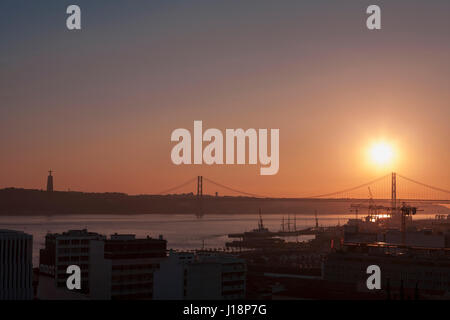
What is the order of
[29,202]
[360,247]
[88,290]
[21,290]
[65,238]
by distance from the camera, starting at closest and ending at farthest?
[21,290], [88,290], [65,238], [360,247], [29,202]

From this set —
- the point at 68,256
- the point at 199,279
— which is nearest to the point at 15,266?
the point at 68,256

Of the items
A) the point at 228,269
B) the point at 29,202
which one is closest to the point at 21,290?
the point at 228,269

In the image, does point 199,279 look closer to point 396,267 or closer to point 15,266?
point 15,266
